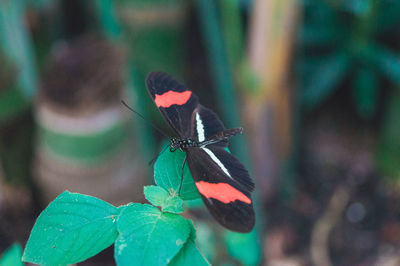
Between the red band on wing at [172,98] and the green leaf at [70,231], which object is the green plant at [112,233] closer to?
the green leaf at [70,231]

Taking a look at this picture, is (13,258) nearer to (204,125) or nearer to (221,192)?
(221,192)

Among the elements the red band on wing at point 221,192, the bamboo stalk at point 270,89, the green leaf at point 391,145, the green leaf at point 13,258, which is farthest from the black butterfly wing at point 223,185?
the green leaf at point 391,145

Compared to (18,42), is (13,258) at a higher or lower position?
higher

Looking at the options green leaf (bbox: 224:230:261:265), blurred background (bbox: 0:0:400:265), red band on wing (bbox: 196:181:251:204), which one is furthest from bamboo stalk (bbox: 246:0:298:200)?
red band on wing (bbox: 196:181:251:204)

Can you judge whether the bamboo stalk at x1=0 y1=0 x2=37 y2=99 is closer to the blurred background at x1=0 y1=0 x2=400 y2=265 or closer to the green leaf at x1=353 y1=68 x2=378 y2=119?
the blurred background at x1=0 y1=0 x2=400 y2=265

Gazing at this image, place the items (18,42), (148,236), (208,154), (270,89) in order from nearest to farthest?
(148,236)
(208,154)
(270,89)
(18,42)

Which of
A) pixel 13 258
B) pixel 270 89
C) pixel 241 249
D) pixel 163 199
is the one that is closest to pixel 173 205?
pixel 163 199

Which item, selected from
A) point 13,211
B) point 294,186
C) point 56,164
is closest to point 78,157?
point 56,164
